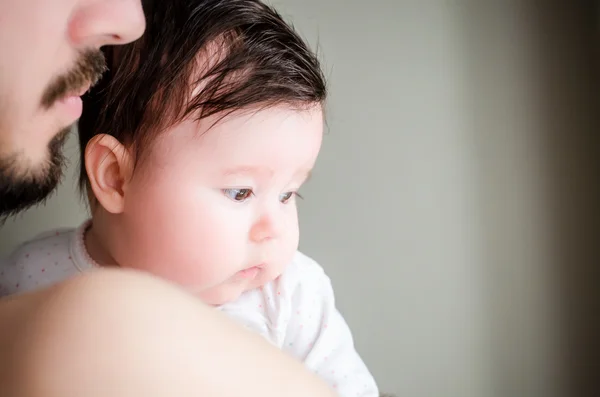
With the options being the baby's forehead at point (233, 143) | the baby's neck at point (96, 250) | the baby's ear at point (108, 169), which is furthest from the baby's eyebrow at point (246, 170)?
the baby's neck at point (96, 250)

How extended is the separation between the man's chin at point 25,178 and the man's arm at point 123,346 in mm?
216

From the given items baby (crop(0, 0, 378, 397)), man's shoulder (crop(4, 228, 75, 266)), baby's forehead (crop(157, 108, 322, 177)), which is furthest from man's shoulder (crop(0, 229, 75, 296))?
baby's forehead (crop(157, 108, 322, 177))

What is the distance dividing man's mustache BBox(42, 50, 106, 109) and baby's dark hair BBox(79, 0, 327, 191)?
2.0 inches

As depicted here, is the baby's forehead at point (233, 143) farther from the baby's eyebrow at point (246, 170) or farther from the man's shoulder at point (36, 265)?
the man's shoulder at point (36, 265)

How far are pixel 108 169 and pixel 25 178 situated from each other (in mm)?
119

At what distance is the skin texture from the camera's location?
701 mm

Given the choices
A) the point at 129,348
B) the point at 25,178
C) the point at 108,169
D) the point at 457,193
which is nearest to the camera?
the point at 129,348

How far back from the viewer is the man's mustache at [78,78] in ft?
2.03

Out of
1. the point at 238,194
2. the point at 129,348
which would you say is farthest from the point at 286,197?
the point at 129,348

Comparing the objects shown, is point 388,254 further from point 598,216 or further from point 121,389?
point 121,389

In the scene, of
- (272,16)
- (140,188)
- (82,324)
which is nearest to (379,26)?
(272,16)

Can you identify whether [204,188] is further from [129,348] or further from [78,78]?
[129,348]

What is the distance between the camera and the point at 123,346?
0.38m

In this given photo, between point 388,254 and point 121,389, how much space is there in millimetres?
699
